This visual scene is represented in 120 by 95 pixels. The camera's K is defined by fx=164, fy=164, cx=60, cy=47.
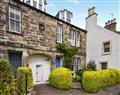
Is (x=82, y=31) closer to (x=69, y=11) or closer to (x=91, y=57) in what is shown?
(x=91, y=57)

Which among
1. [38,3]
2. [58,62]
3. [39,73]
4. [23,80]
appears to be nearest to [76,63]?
[58,62]

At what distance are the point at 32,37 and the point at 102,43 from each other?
897 cm

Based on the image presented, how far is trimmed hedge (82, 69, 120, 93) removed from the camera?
12328mm

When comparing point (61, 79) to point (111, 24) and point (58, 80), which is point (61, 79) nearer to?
point (58, 80)

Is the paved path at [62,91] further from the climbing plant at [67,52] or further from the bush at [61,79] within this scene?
the climbing plant at [67,52]

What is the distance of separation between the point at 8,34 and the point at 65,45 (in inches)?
255

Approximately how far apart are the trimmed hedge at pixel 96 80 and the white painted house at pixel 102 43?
3573mm

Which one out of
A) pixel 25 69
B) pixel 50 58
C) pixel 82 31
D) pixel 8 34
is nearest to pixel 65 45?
pixel 50 58

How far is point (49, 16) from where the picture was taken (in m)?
15.5

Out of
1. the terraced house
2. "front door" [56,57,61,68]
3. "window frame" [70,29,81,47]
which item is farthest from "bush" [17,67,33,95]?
"window frame" [70,29,81,47]

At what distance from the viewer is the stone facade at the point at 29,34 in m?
11.4

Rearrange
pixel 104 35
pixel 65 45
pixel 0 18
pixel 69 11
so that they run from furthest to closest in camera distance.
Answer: pixel 69 11
pixel 104 35
pixel 65 45
pixel 0 18

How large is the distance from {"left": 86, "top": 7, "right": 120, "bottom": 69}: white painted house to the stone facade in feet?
13.1

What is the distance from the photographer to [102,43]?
19.0m
